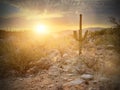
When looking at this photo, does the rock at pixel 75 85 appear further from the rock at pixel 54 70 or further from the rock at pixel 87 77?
the rock at pixel 54 70

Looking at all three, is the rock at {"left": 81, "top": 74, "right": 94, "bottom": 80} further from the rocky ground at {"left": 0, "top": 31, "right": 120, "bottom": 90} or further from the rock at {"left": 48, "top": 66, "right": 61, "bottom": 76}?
the rock at {"left": 48, "top": 66, "right": 61, "bottom": 76}

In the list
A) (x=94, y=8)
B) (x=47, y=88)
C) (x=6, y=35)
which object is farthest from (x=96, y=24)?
(x=6, y=35)

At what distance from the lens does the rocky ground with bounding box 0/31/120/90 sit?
13.3 ft

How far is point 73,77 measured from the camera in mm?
4473

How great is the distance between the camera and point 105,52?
6.39m

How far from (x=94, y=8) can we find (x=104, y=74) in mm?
2205

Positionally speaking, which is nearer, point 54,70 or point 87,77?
point 87,77

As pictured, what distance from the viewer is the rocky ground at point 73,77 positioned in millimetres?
4051

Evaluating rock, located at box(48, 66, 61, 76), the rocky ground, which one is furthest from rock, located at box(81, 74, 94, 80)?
rock, located at box(48, 66, 61, 76)

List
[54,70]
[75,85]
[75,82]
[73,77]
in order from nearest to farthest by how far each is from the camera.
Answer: [75,85]
[75,82]
[73,77]
[54,70]

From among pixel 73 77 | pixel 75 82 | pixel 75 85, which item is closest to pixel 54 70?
pixel 73 77

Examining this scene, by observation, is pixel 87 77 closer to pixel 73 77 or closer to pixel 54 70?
pixel 73 77

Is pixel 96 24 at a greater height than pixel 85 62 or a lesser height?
greater

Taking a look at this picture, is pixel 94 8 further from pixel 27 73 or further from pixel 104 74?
pixel 27 73
